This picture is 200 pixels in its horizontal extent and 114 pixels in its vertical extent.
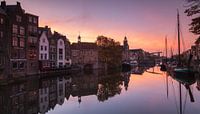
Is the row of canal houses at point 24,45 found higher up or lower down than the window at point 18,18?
lower down

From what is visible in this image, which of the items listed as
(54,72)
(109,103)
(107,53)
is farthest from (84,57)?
(109,103)

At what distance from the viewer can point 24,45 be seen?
79000mm

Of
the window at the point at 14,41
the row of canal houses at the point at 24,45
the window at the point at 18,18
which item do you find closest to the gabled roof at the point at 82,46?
the row of canal houses at the point at 24,45

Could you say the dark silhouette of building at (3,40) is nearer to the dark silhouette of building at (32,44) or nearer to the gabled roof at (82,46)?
the dark silhouette of building at (32,44)

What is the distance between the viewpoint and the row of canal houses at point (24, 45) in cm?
6881

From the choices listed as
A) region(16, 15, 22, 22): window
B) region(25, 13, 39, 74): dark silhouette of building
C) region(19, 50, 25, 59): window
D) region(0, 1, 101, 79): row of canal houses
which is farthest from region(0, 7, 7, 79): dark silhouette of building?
region(25, 13, 39, 74): dark silhouette of building

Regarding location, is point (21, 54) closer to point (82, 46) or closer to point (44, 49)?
point (44, 49)

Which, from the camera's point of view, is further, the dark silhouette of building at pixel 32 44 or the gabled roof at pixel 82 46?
the gabled roof at pixel 82 46

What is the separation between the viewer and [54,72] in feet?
291

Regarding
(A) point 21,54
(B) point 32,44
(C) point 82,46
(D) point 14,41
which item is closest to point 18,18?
(D) point 14,41

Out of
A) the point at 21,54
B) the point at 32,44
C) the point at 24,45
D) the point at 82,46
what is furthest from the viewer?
the point at 82,46

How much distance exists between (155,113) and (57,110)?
8.92m

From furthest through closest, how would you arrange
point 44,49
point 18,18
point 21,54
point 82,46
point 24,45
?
1. point 82,46
2. point 44,49
3. point 24,45
4. point 21,54
5. point 18,18

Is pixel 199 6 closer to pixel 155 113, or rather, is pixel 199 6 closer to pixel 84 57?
pixel 155 113
